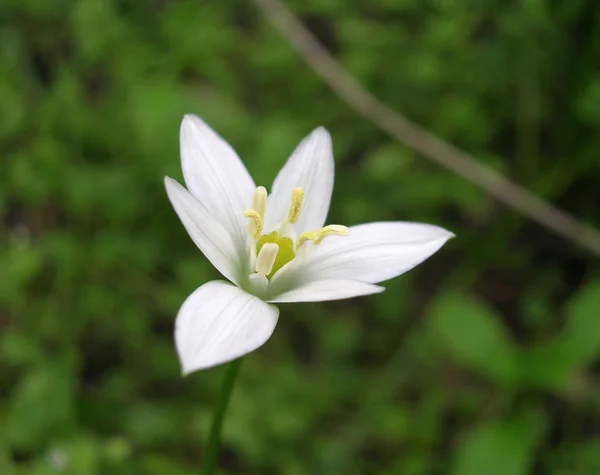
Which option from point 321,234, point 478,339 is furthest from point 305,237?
point 478,339

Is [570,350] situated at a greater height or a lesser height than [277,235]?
lesser

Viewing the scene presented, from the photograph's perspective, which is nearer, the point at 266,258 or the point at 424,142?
the point at 266,258

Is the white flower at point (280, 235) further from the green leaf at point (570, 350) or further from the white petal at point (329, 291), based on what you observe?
the green leaf at point (570, 350)

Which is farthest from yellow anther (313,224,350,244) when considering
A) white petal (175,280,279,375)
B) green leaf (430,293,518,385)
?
green leaf (430,293,518,385)

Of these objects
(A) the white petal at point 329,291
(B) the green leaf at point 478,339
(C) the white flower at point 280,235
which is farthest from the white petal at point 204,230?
(B) the green leaf at point 478,339

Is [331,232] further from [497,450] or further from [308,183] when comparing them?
[497,450]

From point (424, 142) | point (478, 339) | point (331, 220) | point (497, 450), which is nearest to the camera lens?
point (497, 450)

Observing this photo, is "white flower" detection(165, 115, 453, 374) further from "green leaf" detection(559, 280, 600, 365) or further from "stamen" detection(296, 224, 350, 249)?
"green leaf" detection(559, 280, 600, 365)
